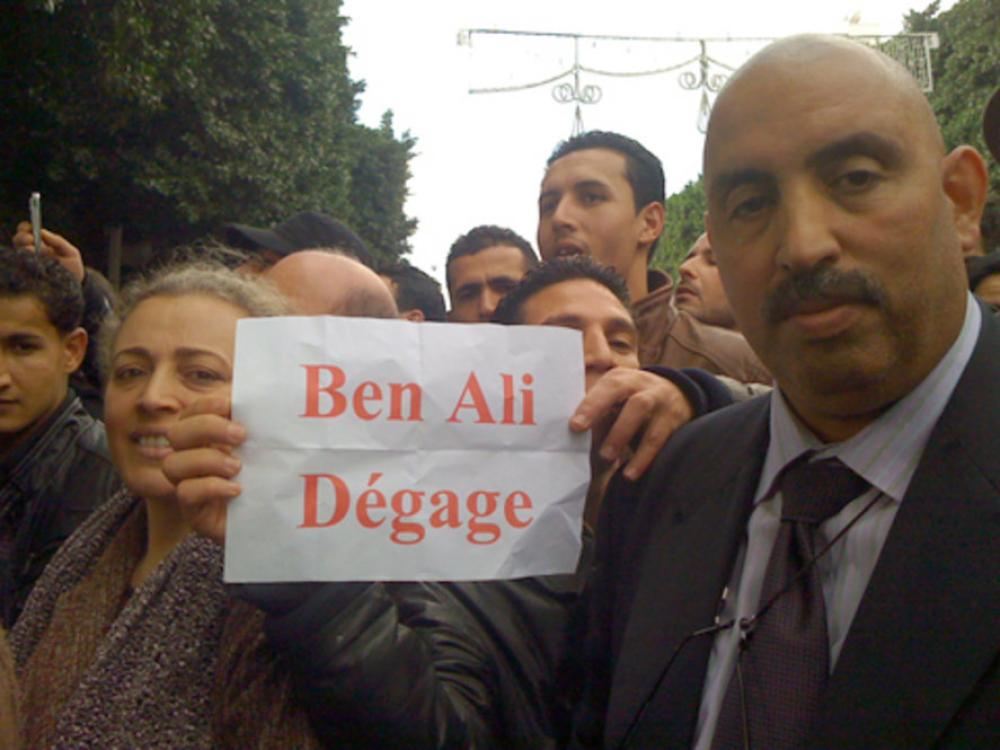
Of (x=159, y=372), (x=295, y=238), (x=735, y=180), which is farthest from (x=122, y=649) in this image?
(x=295, y=238)

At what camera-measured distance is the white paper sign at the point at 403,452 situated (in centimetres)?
143

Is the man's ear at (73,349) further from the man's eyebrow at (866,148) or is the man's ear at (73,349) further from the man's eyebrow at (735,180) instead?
the man's eyebrow at (866,148)

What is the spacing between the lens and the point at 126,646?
1721mm

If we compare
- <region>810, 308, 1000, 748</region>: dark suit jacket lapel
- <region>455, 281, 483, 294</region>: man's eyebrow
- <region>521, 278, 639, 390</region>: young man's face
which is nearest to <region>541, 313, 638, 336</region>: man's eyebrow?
<region>521, 278, 639, 390</region>: young man's face

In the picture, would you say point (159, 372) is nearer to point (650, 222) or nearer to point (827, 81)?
point (827, 81)

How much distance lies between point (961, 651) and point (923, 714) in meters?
0.09

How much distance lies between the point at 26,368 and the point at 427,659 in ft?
7.65

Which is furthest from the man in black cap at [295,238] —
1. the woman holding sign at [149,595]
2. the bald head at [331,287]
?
the woman holding sign at [149,595]

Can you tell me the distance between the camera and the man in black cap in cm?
343

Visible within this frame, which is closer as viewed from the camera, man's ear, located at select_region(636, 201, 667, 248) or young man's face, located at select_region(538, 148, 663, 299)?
young man's face, located at select_region(538, 148, 663, 299)

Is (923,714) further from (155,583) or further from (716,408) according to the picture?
(155,583)

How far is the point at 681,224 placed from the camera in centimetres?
4072

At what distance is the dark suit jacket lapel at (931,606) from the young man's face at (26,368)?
2909mm

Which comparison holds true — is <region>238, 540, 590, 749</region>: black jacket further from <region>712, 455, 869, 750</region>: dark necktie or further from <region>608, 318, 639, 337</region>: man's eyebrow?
<region>608, 318, 639, 337</region>: man's eyebrow
